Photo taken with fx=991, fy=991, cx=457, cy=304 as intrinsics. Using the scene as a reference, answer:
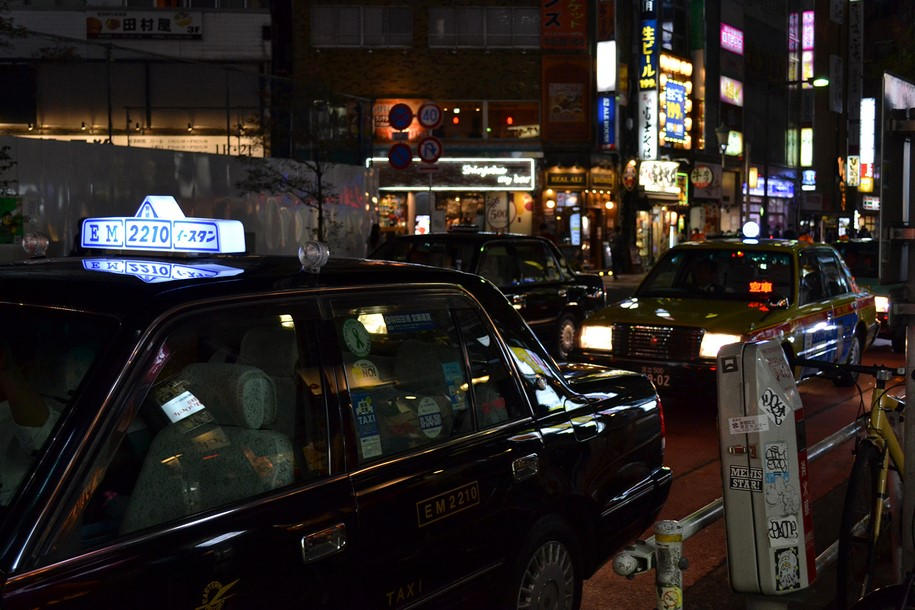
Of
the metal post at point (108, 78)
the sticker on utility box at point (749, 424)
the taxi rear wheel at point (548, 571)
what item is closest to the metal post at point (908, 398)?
the sticker on utility box at point (749, 424)

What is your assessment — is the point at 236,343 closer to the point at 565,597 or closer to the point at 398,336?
the point at 398,336

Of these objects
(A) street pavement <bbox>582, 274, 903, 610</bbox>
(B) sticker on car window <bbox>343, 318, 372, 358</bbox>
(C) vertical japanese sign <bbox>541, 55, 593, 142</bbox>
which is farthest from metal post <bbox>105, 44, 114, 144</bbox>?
(C) vertical japanese sign <bbox>541, 55, 593, 142</bbox>

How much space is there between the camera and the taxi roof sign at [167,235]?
3.96 m

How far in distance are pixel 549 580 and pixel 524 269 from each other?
31.7 ft

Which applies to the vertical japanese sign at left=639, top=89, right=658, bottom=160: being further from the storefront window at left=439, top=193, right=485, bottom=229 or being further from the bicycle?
the bicycle

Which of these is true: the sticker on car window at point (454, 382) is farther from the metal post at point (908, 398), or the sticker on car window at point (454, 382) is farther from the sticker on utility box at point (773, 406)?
the metal post at point (908, 398)

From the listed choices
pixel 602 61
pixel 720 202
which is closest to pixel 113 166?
pixel 602 61

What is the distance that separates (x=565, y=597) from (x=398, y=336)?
4.27 feet

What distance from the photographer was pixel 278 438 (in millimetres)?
2943

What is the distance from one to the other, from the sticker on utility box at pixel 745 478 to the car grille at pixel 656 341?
5281mm

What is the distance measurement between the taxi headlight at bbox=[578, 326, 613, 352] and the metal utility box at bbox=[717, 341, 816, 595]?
5689 millimetres

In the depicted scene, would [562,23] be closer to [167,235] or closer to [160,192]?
[160,192]

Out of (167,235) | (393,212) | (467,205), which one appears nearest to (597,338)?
(167,235)

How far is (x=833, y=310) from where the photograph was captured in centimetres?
1051
